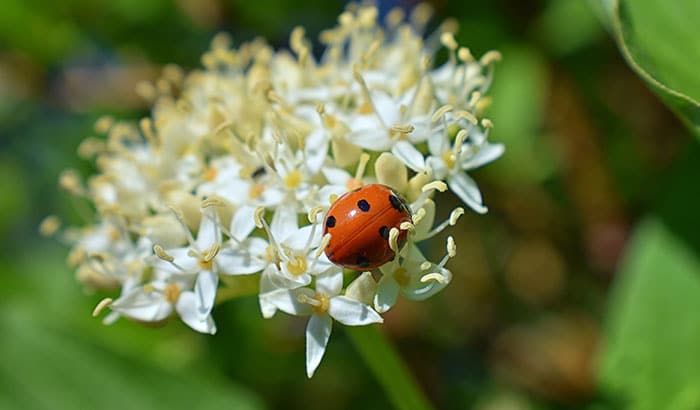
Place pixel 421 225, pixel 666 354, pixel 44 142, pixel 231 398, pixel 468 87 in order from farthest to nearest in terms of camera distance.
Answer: pixel 44 142 → pixel 231 398 → pixel 666 354 → pixel 468 87 → pixel 421 225

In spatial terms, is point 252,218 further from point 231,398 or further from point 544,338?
point 544,338

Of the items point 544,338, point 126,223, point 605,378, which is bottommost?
point 544,338

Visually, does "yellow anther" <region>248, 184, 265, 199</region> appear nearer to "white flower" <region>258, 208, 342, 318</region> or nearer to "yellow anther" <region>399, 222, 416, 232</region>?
"white flower" <region>258, 208, 342, 318</region>

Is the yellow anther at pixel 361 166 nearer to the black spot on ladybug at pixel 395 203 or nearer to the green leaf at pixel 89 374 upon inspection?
the black spot on ladybug at pixel 395 203

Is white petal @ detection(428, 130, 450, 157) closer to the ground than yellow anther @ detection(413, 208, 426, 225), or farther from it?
farther from it

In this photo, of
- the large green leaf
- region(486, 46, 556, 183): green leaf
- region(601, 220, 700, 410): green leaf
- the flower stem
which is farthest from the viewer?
region(486, 46, 556, 183): green leaf

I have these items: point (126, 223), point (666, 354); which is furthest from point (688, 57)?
point (126, 223)

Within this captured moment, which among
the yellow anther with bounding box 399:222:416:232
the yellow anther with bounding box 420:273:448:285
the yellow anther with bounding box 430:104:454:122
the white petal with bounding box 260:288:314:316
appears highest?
the yellow anther with bounding box 430:104:454:122

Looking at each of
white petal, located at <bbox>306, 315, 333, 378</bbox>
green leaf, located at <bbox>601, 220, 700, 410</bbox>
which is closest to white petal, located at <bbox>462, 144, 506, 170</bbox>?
white petal, located at <bbox>306, 315, 333, 378</bbox>

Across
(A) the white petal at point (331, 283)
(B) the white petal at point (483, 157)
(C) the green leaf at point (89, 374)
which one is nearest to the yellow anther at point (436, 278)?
(A) the white petal at point (331, 283)
